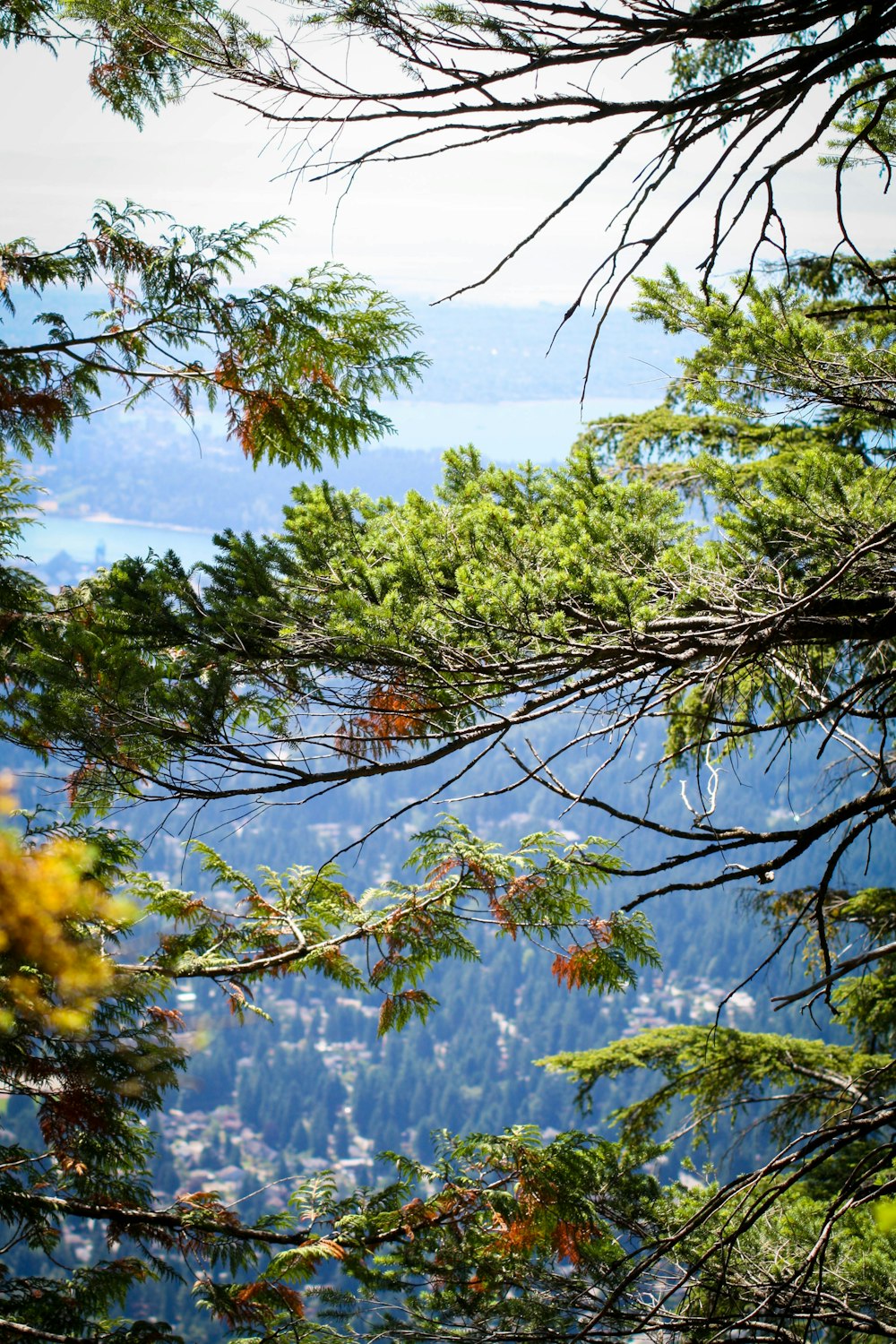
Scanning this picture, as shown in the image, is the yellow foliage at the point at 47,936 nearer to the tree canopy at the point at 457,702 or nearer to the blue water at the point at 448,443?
the tree canopy at the point at 457,702

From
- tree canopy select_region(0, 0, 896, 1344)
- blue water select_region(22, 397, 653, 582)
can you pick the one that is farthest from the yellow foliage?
blue water select_region(22, 397, 653, 582)

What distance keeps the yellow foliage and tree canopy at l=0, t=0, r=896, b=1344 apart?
0.02m

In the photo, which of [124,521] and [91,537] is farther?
[124,521]

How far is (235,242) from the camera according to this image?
530 centimetres

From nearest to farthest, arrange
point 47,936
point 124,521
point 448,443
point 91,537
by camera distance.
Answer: point 47,936 < point 448,443 < point 91,537 < point 124,521

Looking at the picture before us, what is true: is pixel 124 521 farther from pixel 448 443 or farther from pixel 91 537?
pixel 448 443

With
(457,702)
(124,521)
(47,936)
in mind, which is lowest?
(47,936)

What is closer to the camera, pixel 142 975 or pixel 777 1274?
pixel 777 1274

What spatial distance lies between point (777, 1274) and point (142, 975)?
278 centimetres

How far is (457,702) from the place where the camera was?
3.25 metres

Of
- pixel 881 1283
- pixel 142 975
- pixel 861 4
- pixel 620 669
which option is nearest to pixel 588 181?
pixel 861 4

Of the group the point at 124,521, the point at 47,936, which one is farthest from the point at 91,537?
the point at 47,936

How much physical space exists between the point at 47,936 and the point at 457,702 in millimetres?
1576

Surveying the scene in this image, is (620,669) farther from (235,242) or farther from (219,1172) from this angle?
(219,1172)
